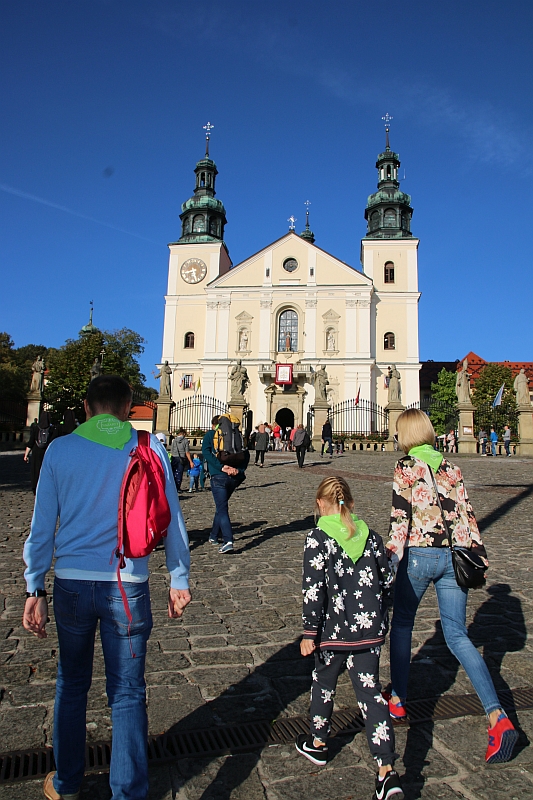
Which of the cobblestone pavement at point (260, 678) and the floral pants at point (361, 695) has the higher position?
the floral pants at point (361, 695)

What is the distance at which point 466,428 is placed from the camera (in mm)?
27781

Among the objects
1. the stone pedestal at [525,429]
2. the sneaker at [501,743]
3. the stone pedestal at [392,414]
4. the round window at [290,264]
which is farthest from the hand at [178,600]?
the round window at [290,264]

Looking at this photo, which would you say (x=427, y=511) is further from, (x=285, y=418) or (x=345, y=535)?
(x=285, y=418)

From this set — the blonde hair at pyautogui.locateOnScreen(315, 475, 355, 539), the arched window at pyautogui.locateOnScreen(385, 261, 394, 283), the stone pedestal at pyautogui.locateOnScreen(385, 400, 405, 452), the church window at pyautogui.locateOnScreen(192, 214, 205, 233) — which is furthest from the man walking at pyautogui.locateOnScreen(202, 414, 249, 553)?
the church window at pyautogui.locateOnScreen(192, 214, 205, 233)

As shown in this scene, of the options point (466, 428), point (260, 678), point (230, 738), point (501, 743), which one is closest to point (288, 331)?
point (466, 428)

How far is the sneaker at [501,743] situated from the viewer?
2.85m

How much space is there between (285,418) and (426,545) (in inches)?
1752

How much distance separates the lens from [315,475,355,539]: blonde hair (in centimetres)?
293

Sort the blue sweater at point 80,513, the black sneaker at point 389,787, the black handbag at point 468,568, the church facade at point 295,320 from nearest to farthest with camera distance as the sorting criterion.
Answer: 1. the blue sweater at point 80,513
2. the black sneaker at point 389,787
3. the black handbag at point 468,568
4. the church facade at point 295,320

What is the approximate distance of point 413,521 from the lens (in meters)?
3.32

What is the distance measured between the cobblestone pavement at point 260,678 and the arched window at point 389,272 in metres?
43.6

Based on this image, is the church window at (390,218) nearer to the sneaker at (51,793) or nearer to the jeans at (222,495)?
the jeans at (222,495)

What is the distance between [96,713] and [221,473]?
177 inches

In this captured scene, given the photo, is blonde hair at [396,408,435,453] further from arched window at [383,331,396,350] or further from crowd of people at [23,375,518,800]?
arched window at [383,331,396,350]
